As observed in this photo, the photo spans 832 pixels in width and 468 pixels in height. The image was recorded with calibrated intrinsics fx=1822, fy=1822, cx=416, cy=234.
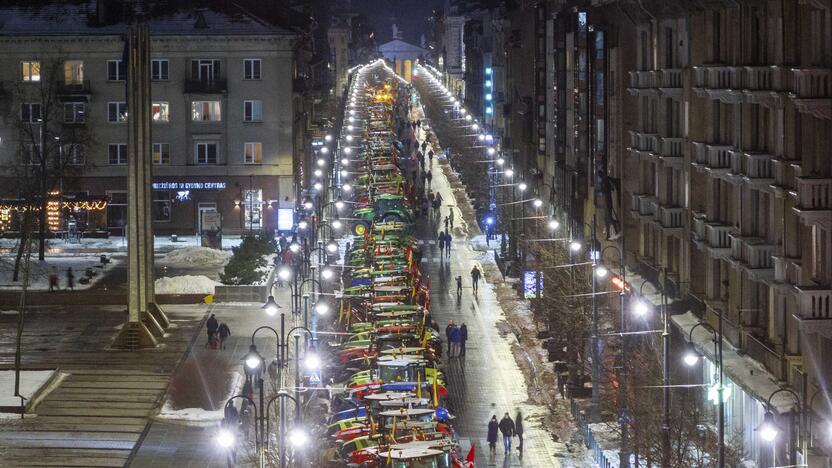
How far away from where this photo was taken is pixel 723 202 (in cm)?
5238

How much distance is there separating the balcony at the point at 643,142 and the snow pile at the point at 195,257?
24274 mm

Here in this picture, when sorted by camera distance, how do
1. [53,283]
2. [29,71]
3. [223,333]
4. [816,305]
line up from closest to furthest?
[816,305], [223,333], [53,283], [29,71]

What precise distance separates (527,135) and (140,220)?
5662cm

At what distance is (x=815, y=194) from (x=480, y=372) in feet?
68.5

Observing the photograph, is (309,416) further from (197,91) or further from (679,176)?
(197,91)

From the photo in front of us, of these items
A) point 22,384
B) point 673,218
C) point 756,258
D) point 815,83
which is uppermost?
point 815,83

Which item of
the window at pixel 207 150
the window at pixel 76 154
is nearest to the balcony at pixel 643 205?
the window at pixel 207 150

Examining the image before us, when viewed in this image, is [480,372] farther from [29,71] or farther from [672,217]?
[29,71]

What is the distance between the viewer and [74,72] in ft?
323

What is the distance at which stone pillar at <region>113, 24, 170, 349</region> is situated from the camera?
62188mm

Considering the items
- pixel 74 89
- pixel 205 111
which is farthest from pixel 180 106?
pixel 74 89

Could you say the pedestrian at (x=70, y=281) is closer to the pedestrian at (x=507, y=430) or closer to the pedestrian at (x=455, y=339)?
the pedestrian at (x=455, y=339)

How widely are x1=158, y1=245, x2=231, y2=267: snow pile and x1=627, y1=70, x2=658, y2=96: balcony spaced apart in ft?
80.5

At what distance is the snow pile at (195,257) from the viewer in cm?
8406
